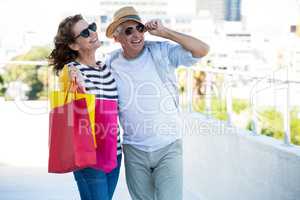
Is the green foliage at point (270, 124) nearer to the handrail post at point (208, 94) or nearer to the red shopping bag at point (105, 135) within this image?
the handrail post at point (208, 94)

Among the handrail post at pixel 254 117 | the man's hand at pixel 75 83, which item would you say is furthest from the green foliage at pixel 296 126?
the man's hand at pixel 75 83

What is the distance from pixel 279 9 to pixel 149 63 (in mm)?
32687

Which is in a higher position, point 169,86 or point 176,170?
point 169,86

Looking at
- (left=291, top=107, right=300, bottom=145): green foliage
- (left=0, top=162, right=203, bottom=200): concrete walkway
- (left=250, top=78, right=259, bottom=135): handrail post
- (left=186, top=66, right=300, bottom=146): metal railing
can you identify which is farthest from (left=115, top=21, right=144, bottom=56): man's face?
(left=291, top=107, right=300, bottom=145): green foliage

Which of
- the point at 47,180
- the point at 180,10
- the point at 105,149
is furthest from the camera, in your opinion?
the point at 180,10

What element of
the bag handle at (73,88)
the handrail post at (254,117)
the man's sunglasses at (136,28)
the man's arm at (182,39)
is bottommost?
the handrail post at (254,117)

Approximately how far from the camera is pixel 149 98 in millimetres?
2748

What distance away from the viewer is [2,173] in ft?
19.4

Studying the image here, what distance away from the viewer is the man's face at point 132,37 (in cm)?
274

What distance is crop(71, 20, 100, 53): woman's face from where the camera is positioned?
272 centimetres

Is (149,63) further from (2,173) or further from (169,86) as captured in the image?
(2,173)

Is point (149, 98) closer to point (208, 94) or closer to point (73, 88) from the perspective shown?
point (73, 88)

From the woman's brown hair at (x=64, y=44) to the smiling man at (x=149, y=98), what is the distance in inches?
7.7

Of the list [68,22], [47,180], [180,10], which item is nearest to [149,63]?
[68,22]
